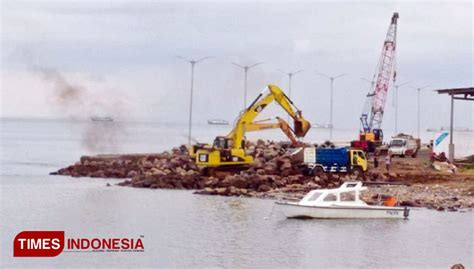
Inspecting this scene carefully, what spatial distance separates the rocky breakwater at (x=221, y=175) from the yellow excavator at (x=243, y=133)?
847 millimetres

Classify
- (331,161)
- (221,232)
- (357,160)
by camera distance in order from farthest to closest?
(357,160), (331,161), (221,232)

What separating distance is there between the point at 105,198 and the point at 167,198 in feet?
11.8

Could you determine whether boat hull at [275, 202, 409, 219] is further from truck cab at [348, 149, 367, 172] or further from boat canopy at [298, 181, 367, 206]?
truck cab at [348, 149, 367, 172]

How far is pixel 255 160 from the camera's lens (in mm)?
69312

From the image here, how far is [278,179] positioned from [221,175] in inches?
178

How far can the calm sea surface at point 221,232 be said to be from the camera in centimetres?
3659

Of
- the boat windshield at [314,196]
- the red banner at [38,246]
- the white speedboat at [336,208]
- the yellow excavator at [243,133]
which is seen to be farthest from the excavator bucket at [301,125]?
the red banner at [38,246]

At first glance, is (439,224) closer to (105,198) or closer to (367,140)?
(105,198)

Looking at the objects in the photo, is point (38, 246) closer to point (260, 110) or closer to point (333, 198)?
point (333, 198)

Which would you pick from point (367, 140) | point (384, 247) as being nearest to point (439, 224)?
point (384, 247)

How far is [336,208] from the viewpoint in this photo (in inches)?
1816

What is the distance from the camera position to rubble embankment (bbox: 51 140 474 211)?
55.1 metres

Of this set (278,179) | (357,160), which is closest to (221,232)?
(278,179)

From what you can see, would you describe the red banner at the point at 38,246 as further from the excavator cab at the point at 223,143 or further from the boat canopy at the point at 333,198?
the excavator cab at the point at 223,143
